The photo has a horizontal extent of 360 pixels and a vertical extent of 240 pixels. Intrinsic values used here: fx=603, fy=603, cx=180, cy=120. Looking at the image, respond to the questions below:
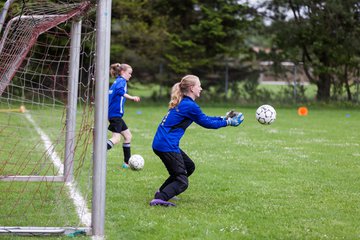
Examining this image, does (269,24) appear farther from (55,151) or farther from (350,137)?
(55,151)

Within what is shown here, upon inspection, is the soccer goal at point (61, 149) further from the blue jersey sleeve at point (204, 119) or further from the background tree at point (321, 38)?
the background tree at point (321, 38)

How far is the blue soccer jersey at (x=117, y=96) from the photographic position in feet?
32.3

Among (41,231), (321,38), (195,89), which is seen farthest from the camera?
(321,38)

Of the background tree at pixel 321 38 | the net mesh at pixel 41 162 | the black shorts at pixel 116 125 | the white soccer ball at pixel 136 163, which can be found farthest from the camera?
the background tree at pixel 321 38

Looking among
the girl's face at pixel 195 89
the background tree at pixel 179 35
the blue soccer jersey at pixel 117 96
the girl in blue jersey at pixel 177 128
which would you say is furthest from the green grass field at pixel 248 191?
the background tree at pixel 179 35

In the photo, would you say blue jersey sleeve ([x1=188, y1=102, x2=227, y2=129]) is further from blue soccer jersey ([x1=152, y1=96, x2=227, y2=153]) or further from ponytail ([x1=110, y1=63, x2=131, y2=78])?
ponytail ([x1=110, y1=63, x2=131, y2=78])

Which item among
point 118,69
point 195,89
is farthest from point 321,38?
point 195,89

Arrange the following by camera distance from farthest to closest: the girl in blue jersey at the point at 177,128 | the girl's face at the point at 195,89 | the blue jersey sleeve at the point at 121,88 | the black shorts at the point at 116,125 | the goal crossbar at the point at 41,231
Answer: the black shorts at the point at 116,125
the blue jersey sleeve at the point at 121,88
the girl's face at the point at 195,89
the girl in blue jersey at the point at 177,128
the goal crossbar at the point at 41,231

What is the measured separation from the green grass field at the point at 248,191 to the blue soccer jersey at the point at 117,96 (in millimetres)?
903

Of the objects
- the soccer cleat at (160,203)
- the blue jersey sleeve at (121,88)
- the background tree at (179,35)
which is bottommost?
the soccer cleat at (160,203)

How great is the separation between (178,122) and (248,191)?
1.44 m

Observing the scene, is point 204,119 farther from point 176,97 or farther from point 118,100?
point 118,100

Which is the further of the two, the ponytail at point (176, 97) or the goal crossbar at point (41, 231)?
the ponytail at point (176, 97)

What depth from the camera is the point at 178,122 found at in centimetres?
705
